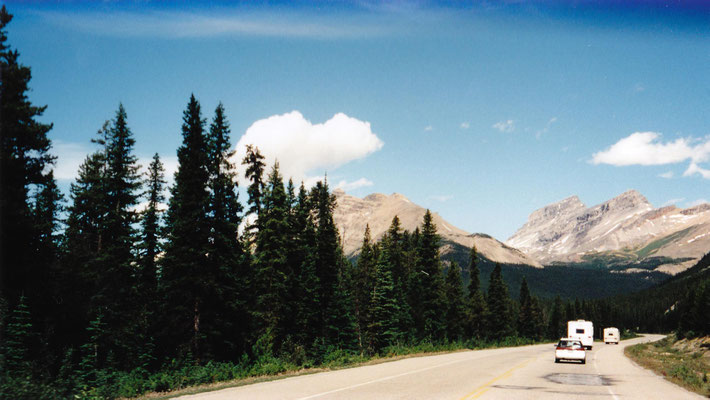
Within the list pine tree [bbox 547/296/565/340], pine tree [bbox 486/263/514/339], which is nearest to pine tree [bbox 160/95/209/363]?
pine tree [bbox 486/263/514/339]

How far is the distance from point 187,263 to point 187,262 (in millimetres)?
171

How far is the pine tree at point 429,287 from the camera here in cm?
6022

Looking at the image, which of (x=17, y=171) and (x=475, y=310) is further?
(x=475, y=310)

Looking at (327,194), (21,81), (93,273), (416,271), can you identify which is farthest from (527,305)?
(21,81)

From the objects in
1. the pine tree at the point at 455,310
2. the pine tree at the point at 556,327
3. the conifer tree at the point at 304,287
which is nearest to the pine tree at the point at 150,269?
the conifer tree at the point at 304,287

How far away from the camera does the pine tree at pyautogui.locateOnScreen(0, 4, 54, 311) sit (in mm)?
23531

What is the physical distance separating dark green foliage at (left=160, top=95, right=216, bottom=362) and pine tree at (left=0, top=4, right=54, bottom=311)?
680 cm

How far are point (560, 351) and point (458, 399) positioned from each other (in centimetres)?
2210

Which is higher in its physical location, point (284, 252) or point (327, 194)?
point (327, 194)

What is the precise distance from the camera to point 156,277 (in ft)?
127

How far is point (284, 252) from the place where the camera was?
3884 centimetres

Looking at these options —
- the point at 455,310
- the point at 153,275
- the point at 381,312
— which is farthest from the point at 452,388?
the point at 455,310

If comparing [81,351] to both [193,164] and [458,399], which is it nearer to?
[193,164]

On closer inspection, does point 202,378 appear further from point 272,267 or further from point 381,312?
point 381,312
